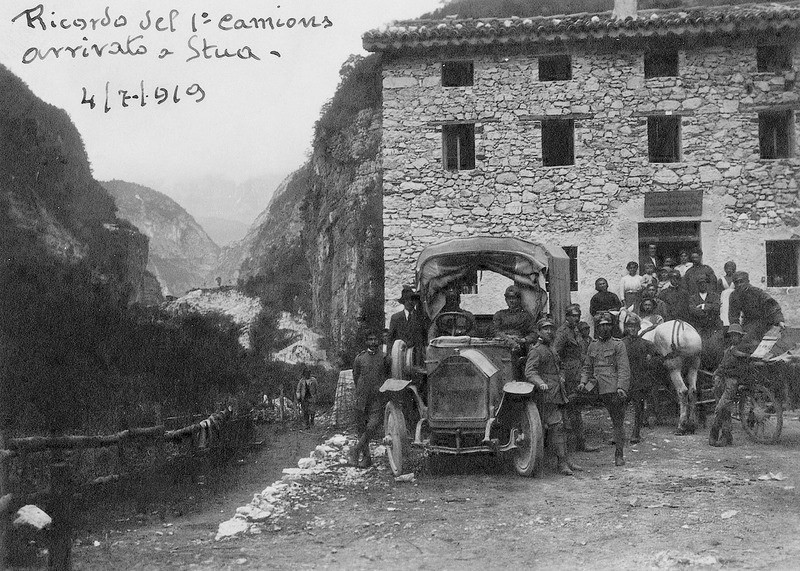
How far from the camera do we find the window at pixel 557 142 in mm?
19016

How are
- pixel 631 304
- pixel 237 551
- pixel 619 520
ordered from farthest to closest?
pixel 631 304 → pixel 619 520 → pixel 237 551

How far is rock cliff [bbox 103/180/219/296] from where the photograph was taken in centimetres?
5650

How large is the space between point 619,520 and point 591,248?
12.1 metres

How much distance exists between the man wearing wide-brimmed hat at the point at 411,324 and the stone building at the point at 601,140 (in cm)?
683

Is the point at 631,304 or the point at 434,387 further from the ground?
the point at 631,304

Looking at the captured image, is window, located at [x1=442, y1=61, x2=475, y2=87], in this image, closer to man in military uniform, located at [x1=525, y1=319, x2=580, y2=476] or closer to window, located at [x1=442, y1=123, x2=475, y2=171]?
window, located at [x1=442, y1=123, x2=475, y2=171]

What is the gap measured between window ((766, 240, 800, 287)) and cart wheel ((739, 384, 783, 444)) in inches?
338

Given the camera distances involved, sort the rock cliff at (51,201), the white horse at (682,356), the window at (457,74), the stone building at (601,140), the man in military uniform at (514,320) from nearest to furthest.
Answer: the man in military uniform at (514,320)
the white horse at (682,356)
the stone building at (601,140)
the window at (457,74)
the rock cliff at (51,201)

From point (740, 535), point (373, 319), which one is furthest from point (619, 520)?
point (373, 319)

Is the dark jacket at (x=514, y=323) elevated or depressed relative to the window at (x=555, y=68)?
depressed

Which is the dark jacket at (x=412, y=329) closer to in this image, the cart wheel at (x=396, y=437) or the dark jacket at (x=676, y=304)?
the cart wheel at (x=396, y=437)

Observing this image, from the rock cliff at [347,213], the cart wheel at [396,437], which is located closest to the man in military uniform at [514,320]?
the cart wheel at [396,437]

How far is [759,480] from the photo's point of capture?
Result: 8641 millimetres

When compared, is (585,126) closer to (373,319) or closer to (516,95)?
(516,95)
